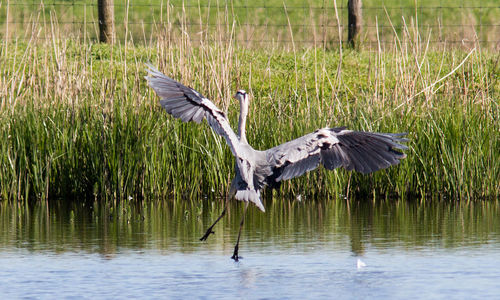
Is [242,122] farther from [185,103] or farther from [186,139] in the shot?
[186,139]

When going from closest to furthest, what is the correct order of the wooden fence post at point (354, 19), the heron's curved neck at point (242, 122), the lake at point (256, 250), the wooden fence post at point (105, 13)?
the lake at point (256, 250), the heron's curved neck at point (242, 122), the wooden fence post at point (105, 13), the wooden fence post at point (354, 19)

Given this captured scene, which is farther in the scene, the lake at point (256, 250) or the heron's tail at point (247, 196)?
the heron's tail at point (247, 196)

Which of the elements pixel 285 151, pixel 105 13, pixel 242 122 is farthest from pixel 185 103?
pixel 105 13

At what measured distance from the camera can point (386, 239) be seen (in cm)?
715

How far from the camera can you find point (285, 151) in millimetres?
6562

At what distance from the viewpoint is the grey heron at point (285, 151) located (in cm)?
650

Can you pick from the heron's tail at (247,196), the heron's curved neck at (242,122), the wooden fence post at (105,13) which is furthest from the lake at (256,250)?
the wooden fence post at (105,13)

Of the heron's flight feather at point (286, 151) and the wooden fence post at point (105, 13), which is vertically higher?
the wooden fence post at point (105, 13)

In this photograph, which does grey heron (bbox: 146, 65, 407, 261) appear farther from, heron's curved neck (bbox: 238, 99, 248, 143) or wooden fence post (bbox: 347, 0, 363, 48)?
wooden fence post (bbox: 347, 0, 363, 48)

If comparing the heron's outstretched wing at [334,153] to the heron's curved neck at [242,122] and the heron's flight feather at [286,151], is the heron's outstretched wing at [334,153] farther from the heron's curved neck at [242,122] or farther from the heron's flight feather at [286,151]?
the heron's curved neck at [242,122]

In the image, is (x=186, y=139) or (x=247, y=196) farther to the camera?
(x=186, y=139)

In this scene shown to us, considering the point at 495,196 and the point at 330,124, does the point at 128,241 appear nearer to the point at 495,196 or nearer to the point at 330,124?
the point at 330,124

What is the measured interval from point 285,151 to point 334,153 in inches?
14.7

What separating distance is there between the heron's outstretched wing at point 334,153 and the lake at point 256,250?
627 millimetres
